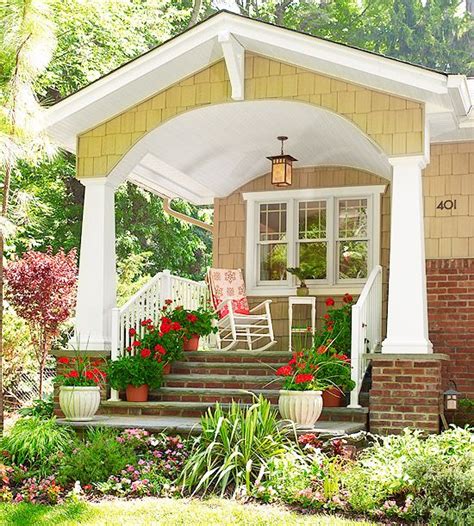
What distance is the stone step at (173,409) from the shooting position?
779cm

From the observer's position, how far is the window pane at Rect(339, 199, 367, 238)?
1055 centimetres

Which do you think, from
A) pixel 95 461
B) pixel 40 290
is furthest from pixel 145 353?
pixel 40 290

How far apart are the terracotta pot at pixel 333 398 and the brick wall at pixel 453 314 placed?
5.43 ft

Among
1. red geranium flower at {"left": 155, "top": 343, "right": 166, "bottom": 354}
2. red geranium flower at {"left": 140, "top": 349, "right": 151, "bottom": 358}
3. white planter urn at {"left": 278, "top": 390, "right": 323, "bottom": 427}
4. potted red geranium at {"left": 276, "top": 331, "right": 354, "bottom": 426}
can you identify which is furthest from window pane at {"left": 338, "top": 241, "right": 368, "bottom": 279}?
white planter urn at {"left": 278, "top": 390, "right": 323, "bottom": 427}

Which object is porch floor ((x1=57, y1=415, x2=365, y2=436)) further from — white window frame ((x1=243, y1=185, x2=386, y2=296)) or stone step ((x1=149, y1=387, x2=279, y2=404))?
white window frame ((x1=243, y1=185, x2=386, y2=296))

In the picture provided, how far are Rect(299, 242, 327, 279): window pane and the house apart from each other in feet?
0.06

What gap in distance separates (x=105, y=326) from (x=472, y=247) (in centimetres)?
397

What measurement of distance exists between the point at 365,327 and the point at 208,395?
5.51 feet

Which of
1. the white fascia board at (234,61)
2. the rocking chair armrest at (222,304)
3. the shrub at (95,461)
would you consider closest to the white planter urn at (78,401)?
the shrub at (95,461)

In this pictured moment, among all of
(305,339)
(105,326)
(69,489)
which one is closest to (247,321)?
(305,339)

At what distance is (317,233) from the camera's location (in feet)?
35.3

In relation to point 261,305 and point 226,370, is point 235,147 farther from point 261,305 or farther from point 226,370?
point 226,370

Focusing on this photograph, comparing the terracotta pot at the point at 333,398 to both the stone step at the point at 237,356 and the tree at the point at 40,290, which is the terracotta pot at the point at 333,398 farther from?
the tree at the point at 40,290

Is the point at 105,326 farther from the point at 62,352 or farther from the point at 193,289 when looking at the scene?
the point at 193,289
